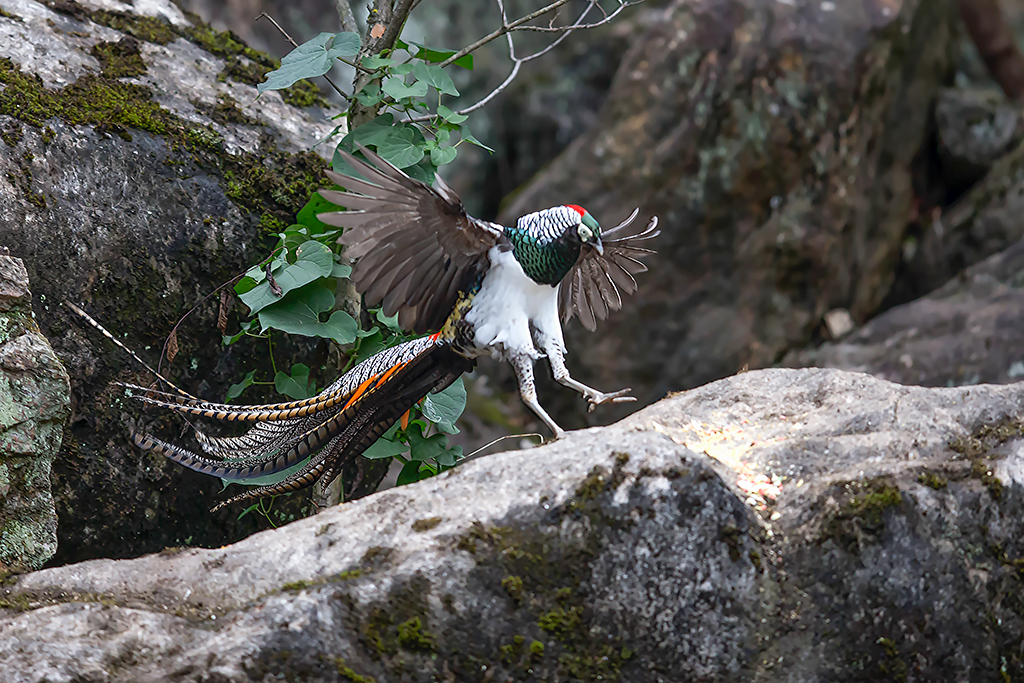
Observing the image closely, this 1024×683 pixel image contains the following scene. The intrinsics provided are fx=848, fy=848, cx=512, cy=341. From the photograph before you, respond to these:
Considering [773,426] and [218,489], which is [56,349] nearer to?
[218,489]

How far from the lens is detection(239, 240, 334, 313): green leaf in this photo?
121 inches

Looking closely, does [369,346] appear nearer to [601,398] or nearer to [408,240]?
[408,240]

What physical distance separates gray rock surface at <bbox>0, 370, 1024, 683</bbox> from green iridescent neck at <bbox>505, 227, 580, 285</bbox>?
681 millimetres

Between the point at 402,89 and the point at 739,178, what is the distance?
406 centimetres

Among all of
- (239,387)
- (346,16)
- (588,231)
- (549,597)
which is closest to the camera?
(549,597)

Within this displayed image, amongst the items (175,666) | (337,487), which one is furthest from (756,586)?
(337,487)

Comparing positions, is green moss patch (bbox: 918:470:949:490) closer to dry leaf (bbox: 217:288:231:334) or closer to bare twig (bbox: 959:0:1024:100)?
dry leaf (bbox: 217:288:231:334)

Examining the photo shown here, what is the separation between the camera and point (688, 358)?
6.65 m

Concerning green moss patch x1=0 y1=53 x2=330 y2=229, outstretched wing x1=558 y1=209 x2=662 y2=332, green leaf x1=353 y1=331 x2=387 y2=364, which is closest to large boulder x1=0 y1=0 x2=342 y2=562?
green moss patch x1=0 y1=53 x2=330 y2=229

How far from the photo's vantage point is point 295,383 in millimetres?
3359

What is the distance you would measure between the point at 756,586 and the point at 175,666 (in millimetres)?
1411

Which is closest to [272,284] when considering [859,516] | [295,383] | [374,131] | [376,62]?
[295,383]

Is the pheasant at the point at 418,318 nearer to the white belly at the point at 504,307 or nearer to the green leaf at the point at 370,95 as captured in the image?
the white belly at the point at 504,307

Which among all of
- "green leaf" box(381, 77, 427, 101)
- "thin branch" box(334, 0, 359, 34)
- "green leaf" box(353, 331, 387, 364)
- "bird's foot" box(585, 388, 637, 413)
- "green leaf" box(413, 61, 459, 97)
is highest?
"thin branch" box(334, 0, 359, 34)
